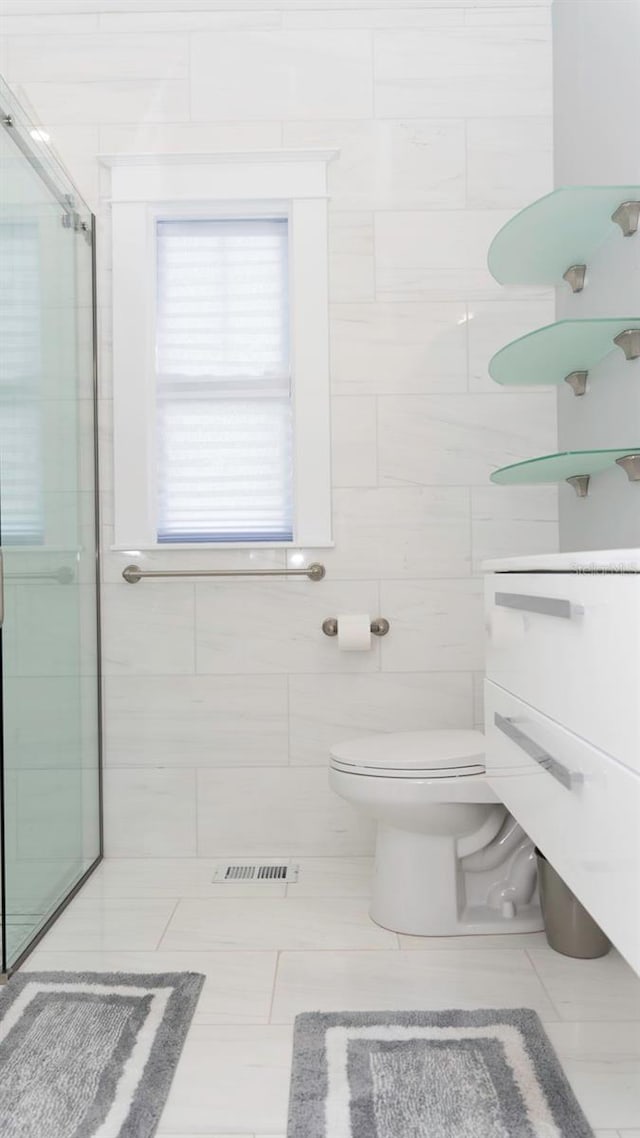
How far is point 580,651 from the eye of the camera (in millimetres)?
1153

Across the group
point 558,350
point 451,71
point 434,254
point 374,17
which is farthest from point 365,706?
point 374,17

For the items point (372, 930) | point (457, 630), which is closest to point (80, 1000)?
point (372, 930)

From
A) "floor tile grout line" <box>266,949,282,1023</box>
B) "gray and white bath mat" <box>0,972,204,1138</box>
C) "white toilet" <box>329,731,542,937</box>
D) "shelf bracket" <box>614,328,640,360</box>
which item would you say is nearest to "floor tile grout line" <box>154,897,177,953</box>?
"gray and white bath mat" <box>0,972,204,1138</box>

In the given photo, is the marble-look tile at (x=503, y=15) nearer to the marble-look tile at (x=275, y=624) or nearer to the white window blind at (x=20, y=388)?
the white window blind at (x=20, y=388)

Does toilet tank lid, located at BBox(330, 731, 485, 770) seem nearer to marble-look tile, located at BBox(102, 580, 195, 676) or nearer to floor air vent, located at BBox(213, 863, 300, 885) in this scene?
floor air vent, located at BBox(213, 863, 300, 885)

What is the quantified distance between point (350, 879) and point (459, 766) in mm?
617

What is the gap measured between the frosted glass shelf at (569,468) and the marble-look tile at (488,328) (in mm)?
331

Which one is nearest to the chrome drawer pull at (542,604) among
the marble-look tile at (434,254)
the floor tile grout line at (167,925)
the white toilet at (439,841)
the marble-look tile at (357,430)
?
the white toilet at (439,841)

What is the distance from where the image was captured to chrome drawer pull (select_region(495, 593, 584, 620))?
1188mm

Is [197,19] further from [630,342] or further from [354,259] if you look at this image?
[630,342]

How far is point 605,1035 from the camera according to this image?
5.28ft

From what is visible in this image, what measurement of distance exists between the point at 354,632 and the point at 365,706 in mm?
253

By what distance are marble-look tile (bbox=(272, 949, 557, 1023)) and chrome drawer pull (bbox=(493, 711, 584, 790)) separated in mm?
536

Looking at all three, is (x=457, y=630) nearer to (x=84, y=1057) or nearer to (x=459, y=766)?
(x=459, y=766)
